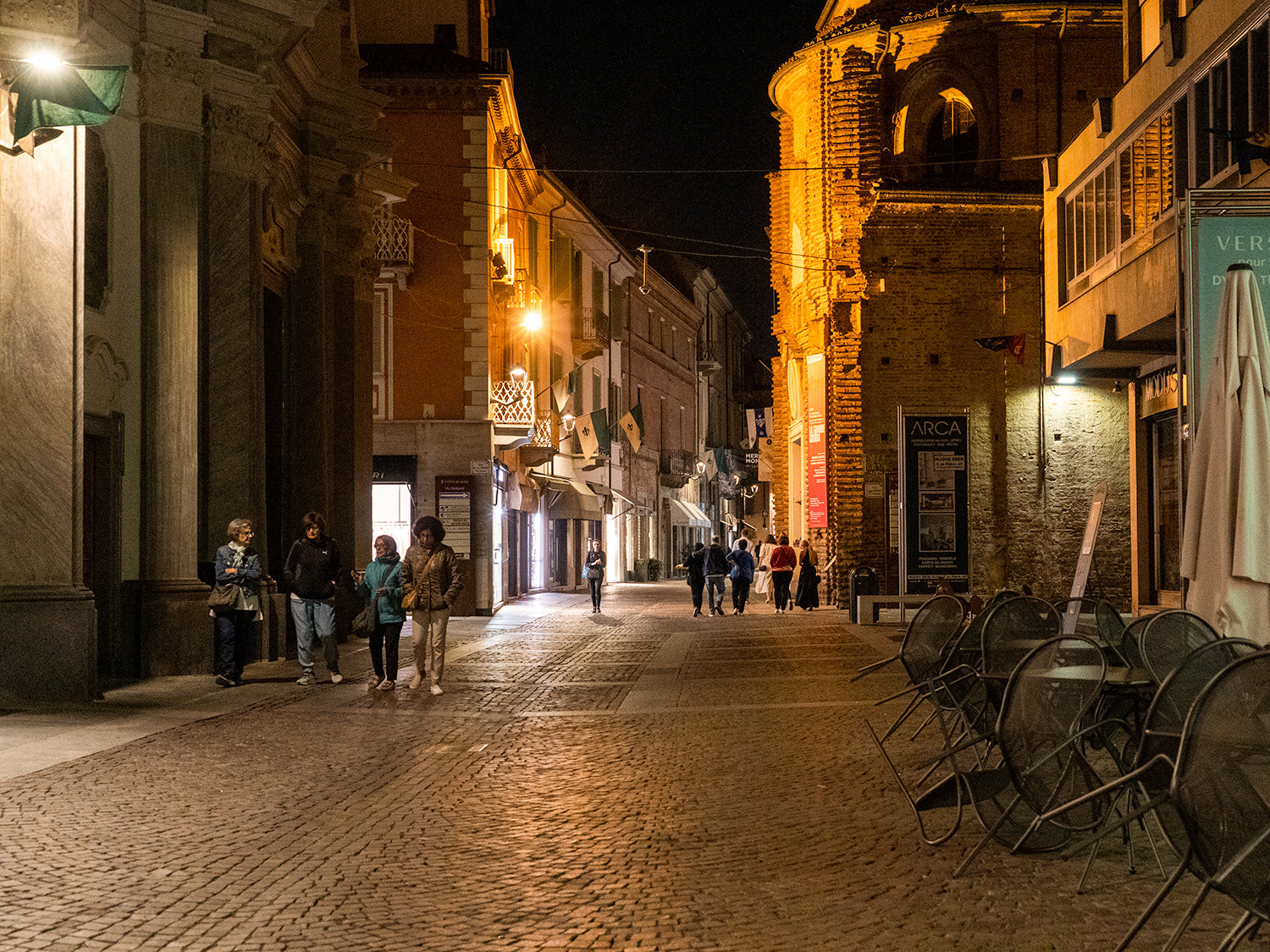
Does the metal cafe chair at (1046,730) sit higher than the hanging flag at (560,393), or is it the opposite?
the hanging flag at (560,393)

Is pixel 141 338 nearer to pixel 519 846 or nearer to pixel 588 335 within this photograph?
pixel 519 846

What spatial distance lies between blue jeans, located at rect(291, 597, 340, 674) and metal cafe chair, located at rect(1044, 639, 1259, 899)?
404 inches

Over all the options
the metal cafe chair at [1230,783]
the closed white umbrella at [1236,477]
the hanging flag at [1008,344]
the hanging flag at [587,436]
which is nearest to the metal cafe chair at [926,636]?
the closed white umbrella at [1236,477]

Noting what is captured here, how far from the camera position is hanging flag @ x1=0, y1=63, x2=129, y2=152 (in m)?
12.2

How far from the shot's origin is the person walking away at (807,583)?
3117cm

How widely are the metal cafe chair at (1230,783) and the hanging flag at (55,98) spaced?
10681mm

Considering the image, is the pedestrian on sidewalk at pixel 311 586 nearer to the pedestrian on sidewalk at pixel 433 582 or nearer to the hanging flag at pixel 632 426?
the pedestrian on sidewalk at pixel 433 582

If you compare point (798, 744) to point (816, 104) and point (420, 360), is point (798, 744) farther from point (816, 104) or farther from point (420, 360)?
point (816, 104)

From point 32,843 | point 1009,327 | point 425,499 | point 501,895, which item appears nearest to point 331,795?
point 32,843

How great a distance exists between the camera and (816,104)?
110 feet

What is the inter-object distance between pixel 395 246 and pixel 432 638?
1708 centimetres

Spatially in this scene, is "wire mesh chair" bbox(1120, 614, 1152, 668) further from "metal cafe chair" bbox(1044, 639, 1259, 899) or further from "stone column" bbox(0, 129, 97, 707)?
"stone column" bbox(0, 129, 97, 707)

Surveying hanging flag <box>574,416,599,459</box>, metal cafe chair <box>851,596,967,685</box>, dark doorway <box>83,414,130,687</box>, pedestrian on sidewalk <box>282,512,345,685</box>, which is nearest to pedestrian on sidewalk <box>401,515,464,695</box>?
pedestrian on sidewalk <box>282,512,345,685</box>

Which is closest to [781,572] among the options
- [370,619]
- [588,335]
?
[588,335]
